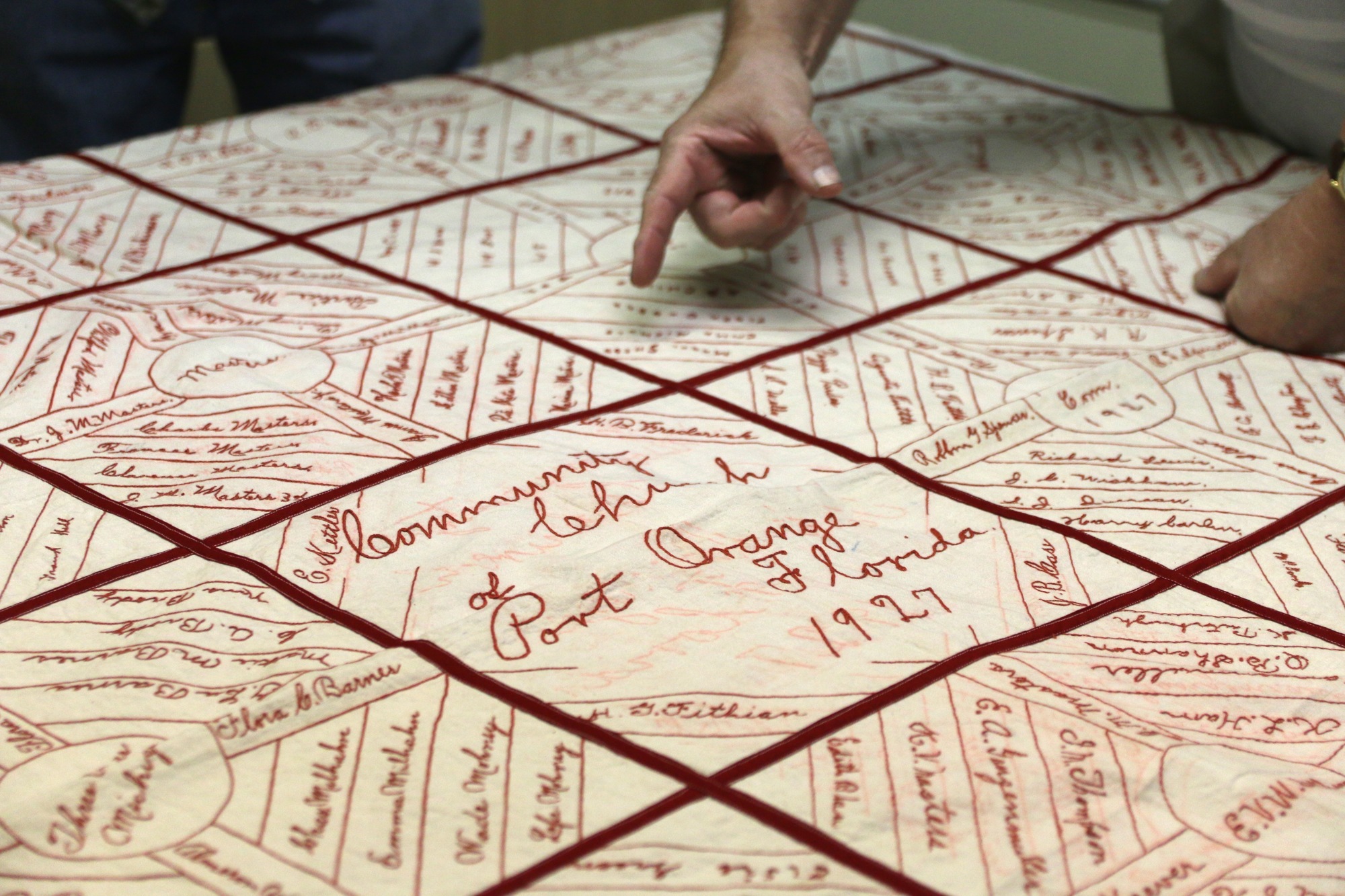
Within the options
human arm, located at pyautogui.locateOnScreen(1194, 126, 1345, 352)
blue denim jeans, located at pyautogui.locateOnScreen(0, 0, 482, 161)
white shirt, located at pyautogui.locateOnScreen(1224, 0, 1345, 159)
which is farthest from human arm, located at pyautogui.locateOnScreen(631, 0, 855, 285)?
blue denim jeans, located at pyautogui.locateOnScreen(0, 0, 482, 161)

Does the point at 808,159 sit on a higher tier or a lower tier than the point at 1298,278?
higher

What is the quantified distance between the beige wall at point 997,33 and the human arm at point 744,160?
48.5 inches

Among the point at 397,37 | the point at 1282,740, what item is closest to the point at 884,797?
the point at 1282,740

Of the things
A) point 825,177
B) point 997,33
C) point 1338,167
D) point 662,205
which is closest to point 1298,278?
point 1338,167

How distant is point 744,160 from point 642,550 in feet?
1.55

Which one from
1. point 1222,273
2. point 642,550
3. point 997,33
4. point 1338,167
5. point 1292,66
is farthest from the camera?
point 997,33

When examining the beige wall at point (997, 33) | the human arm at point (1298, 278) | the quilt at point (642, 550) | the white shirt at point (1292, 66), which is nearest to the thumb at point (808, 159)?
the quilt at point (642, 550)

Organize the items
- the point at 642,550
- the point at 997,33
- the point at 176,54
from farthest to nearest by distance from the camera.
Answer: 1. the point at 997,33
2. the point at 176,54
3. the point at 642,550

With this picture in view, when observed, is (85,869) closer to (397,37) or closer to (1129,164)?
(1129,164)

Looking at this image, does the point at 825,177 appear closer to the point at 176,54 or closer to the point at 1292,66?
the point at 1292,66

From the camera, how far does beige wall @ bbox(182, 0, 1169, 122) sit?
82.7 inches

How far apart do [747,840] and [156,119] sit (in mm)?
1480

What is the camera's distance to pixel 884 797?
530mm

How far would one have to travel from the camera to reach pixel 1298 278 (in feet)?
3.04
